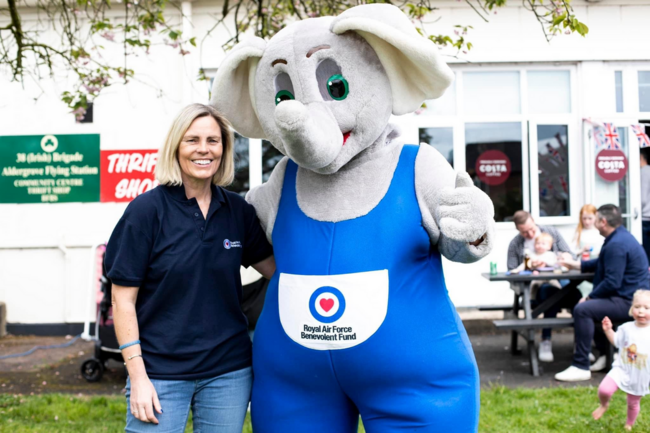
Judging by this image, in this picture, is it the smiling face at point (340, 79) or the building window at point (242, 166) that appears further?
the building window at point (242, 166)

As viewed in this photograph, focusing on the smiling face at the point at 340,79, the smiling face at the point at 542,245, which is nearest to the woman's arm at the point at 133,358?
the smiling face at the point at 340,79

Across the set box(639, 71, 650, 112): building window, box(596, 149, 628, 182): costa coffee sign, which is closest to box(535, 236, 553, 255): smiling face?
box(596, 149, 628, 182): costa coffee sign

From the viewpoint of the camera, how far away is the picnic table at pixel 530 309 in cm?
608

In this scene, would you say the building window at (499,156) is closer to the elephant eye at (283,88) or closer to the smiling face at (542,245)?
the smiling face at (542,245)

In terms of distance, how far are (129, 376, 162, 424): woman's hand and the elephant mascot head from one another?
101 centimetres

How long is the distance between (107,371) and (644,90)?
7573 millimetres

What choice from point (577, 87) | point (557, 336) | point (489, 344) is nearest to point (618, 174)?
point (577, 87)

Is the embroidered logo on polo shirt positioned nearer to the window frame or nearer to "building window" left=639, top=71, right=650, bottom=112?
the window frame

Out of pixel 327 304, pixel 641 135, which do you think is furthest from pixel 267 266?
pixel 641 135

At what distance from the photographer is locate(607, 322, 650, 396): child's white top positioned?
4316 millimetres

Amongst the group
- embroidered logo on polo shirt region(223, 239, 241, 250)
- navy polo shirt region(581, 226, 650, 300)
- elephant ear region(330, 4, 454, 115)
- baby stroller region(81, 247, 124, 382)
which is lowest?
baby stroller region(81, 247, 124, 382)

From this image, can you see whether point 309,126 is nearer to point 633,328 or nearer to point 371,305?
point 371,305

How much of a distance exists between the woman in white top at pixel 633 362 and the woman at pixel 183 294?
2.97m

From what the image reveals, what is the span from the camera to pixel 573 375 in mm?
5832
